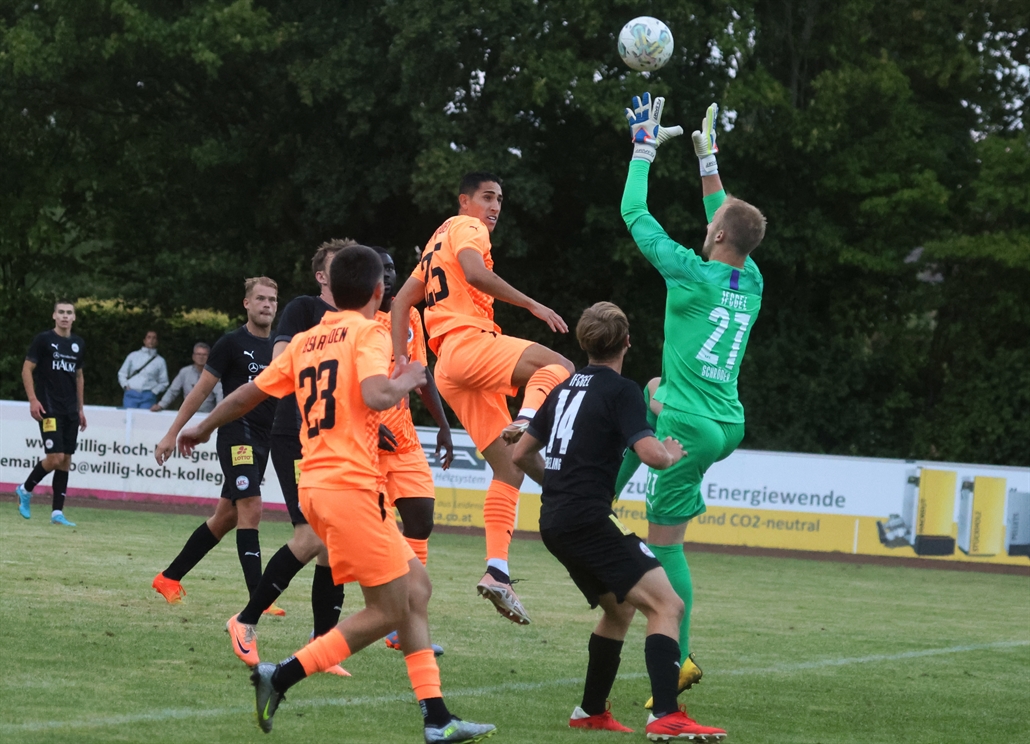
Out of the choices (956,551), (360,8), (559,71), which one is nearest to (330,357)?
(956,551)

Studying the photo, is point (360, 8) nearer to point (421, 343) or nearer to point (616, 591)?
point (421, 343)

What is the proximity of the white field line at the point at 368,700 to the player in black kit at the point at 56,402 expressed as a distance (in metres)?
9.73

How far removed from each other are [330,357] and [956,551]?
14.4m

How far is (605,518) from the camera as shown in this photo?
19.2 feet

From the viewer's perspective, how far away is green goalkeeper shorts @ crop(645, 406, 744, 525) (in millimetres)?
6594

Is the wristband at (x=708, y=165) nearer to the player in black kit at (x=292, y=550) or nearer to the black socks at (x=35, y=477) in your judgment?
the player in black kit at (x=292, y=550)

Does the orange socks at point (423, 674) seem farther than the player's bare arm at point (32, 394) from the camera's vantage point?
No

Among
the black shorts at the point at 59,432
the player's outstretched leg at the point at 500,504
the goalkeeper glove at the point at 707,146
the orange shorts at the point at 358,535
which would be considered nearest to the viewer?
the orange shorts at the point at 358,535

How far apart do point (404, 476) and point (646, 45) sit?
371 cm

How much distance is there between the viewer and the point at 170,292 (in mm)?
29672

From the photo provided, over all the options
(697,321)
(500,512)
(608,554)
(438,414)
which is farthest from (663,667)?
(438,414)

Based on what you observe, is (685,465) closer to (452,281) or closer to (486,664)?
(486,664)

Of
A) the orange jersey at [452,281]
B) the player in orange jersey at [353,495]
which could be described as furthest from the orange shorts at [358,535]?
the orange jersey at [452,281]

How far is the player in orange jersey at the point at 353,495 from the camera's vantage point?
5234 mm
